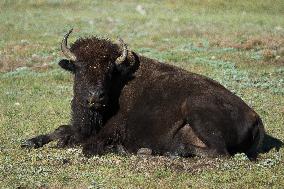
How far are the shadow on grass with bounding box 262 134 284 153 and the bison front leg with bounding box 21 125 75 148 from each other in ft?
12.5

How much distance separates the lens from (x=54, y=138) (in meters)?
12.0

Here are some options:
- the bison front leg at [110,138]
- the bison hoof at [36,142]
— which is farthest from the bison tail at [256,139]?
the bison hoof at [36,142]

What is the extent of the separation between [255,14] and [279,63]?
2230 cm

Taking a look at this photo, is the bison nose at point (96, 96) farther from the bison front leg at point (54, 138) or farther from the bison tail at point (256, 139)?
the bison tail at point (256, 139)

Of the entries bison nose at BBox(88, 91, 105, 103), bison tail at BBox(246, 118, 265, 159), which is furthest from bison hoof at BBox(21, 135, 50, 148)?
bison tail at BBox(246, 118, 265, 159)

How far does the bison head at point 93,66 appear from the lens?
10945 millimetres

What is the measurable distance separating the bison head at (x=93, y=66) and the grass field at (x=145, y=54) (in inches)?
43.4

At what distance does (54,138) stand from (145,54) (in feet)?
47.1

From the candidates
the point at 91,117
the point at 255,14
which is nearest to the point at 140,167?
the point at 91,117

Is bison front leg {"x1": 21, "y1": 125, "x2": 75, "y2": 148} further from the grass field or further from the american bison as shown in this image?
the grass field

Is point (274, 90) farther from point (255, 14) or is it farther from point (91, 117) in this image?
point (255, 14)

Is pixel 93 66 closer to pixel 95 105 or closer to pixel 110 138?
pixel 95 105

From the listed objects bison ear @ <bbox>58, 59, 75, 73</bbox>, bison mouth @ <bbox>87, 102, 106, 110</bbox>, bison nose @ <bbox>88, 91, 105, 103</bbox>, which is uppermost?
bison ear @ <bbox>58, 59, 75, 73</bbox>

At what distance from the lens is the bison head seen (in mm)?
10945
